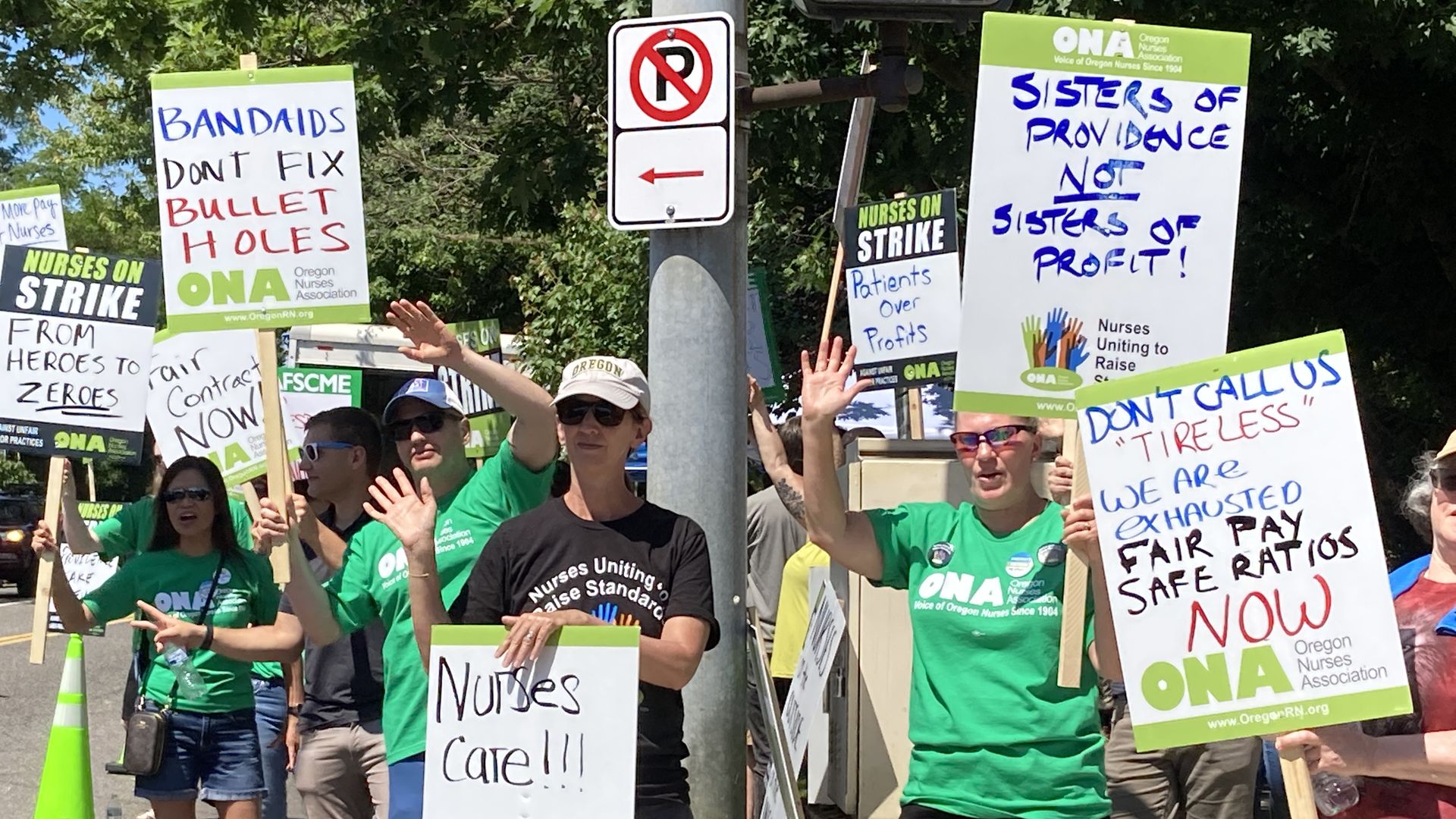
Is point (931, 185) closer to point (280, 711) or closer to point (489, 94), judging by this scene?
point (489, 94)

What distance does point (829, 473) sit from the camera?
13.6 ft

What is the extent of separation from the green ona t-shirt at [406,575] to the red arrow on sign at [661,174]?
809mm

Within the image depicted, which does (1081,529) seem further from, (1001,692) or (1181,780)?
(1181,780)

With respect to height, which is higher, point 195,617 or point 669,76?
point 669,76

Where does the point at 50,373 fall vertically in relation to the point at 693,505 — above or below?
above

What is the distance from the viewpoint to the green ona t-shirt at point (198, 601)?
5.86 metres

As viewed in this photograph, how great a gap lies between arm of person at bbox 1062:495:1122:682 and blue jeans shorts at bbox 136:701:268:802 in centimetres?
307

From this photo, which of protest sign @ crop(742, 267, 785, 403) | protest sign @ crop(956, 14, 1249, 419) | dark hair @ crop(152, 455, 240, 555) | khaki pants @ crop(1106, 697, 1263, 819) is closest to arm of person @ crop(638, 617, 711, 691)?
protest sign @ crop(956, 14, 1249, 419)

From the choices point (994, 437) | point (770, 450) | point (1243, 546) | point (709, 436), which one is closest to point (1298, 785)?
point (1243, 546)

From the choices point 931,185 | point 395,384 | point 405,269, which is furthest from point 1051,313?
point 395,384

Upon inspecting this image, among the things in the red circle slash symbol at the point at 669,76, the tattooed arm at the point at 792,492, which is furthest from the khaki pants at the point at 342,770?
the red circle slash symbol at the point at 669,76

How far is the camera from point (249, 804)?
577 centimetres

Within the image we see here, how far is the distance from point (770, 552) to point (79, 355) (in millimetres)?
2955

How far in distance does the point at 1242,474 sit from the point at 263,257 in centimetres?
283
